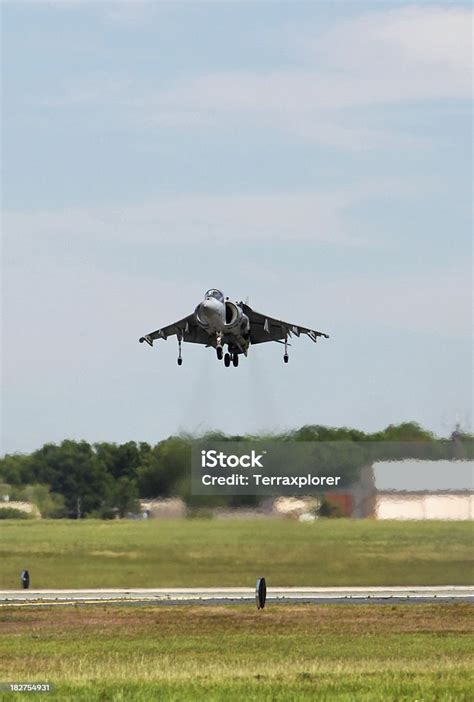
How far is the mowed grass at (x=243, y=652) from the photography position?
30.1 metres

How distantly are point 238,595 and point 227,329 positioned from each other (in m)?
13.0

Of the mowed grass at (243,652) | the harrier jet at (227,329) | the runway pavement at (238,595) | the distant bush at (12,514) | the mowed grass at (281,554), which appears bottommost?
the mowed grass at (243,652)

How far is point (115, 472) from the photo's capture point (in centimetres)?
7000

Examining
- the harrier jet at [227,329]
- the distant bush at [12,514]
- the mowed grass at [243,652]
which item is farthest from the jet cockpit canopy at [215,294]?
the distant bush at [12,514]

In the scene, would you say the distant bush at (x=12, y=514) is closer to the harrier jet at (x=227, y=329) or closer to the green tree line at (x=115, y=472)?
the green tree line at (x=115, y=472)

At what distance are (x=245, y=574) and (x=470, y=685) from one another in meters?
31.1

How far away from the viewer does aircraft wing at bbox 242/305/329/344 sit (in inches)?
2076

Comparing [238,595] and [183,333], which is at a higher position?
[183,333]

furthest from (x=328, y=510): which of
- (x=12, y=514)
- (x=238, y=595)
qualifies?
(x=12, y=514)

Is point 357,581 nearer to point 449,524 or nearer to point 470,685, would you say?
point 449,524

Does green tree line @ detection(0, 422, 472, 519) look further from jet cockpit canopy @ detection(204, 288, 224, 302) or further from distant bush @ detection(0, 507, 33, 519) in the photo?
jet cockpit canopy @ detection(204, 288, 224, 302)

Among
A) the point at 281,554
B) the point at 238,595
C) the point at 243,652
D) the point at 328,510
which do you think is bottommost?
the point at 243,652

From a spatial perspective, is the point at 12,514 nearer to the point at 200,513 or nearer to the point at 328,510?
the point at 200,513

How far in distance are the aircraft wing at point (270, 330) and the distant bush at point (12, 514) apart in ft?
69.3
